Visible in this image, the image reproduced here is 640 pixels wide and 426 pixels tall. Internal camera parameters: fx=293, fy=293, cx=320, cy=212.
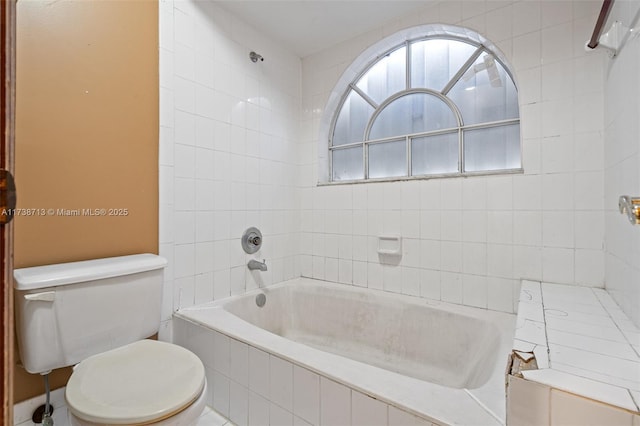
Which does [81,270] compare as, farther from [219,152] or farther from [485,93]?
[485,93]

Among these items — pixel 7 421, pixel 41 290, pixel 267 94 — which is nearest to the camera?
pixel 7 421

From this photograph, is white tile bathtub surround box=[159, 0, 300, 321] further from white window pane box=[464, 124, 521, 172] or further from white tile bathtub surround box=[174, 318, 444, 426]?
white window pane box=[464, 124, 521, 172]

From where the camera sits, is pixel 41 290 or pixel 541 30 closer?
pixel 41 290

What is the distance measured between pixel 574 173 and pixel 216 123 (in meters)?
2.09

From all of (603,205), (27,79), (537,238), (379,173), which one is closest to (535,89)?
(603,205)

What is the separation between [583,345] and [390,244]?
1.29 m

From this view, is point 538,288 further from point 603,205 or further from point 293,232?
point 293,232

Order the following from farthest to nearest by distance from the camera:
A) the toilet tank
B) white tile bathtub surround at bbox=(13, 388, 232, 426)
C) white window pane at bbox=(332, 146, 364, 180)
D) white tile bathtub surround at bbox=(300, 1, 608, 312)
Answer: white window pane at bbox=(332, 146, 364, 180) → white tile bathtub surround at bbox=(300, 1, 608, 312) → white tile bathtub surround at bbox=(13, 388, 232, 426) → the toilet tank

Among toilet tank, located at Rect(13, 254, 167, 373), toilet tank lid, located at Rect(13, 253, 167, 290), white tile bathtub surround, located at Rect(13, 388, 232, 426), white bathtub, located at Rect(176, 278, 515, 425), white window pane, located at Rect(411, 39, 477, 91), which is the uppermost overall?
white window pane, located at Rect(411, 39, 477, 91)

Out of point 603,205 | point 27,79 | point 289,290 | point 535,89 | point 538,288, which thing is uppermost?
point 535,89

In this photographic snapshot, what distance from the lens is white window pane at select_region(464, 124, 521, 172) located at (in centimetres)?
180

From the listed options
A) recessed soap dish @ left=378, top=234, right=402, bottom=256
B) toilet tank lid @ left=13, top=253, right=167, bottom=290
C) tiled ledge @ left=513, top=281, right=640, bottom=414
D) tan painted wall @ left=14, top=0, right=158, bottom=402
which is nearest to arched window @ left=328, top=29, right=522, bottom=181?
recessed soap dish @ left=378, top=234, right=402, bottom=256

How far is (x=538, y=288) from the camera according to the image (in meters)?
1.49

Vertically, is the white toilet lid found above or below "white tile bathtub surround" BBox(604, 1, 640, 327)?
below
